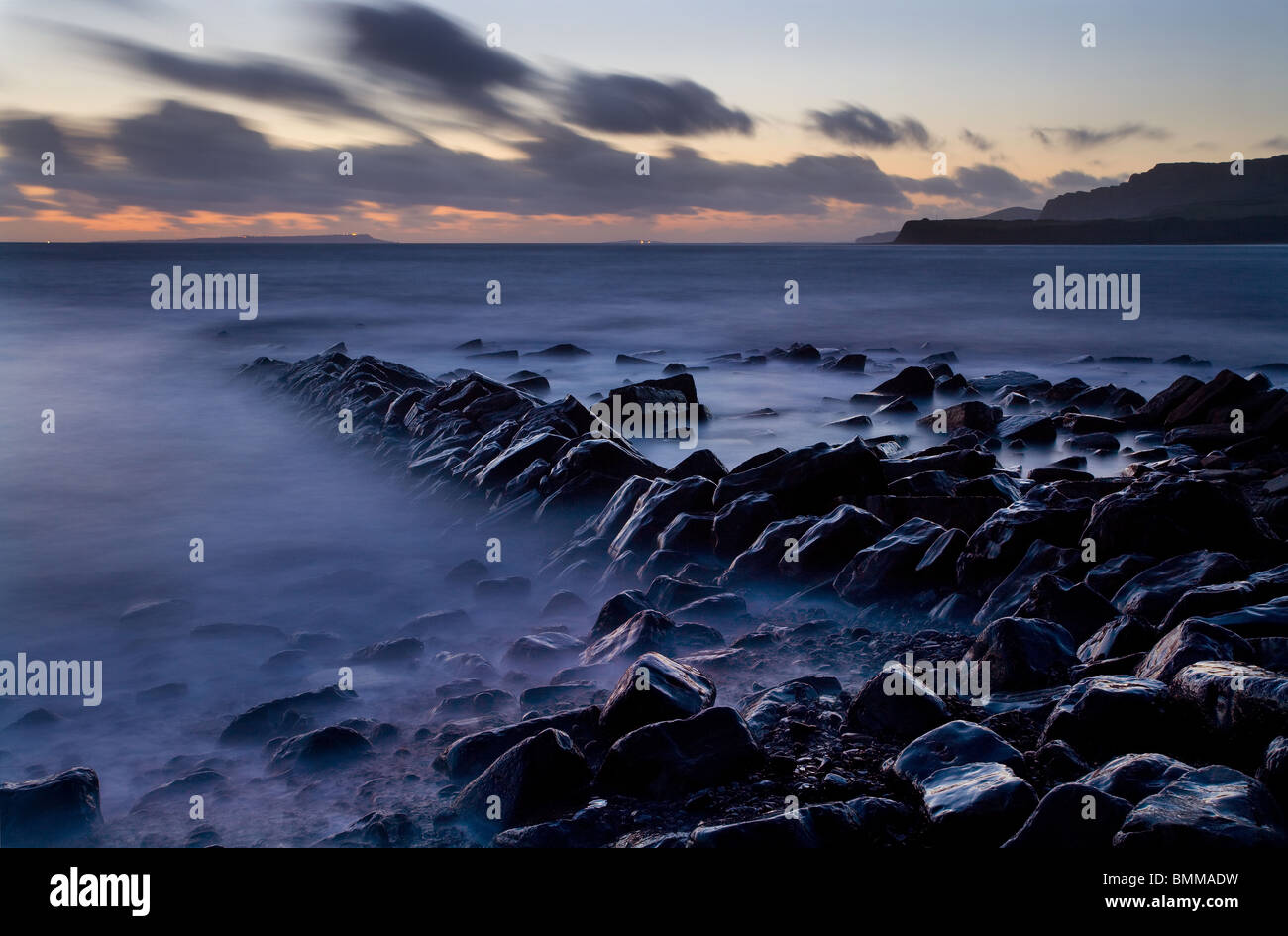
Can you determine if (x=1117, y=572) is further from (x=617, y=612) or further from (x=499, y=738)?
(x=499, y=738)

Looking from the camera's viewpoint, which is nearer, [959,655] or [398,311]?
[959,655]

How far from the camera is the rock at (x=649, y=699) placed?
4.19 m

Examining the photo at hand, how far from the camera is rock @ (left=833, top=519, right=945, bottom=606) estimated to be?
605 centimetres

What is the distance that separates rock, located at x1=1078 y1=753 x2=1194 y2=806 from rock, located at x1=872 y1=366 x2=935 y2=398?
41.9 feet

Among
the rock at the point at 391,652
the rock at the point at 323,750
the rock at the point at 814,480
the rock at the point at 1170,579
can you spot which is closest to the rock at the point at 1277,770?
the rock at the point at 1170,579

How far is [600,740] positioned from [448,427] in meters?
8.35

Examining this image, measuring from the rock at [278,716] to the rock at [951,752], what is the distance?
321 cm

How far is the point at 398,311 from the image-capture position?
135ft

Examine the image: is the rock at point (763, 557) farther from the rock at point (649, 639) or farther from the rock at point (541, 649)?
the rock at point (541, 649)

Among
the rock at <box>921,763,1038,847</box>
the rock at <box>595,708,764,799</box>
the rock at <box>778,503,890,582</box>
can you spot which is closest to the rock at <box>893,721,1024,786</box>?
the rock at <box>921,763,1038,847</box>

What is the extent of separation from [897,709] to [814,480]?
3.42m

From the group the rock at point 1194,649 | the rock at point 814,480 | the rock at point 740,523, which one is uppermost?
the rock at point 814,480

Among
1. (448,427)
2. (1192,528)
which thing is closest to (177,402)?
(448,427)
